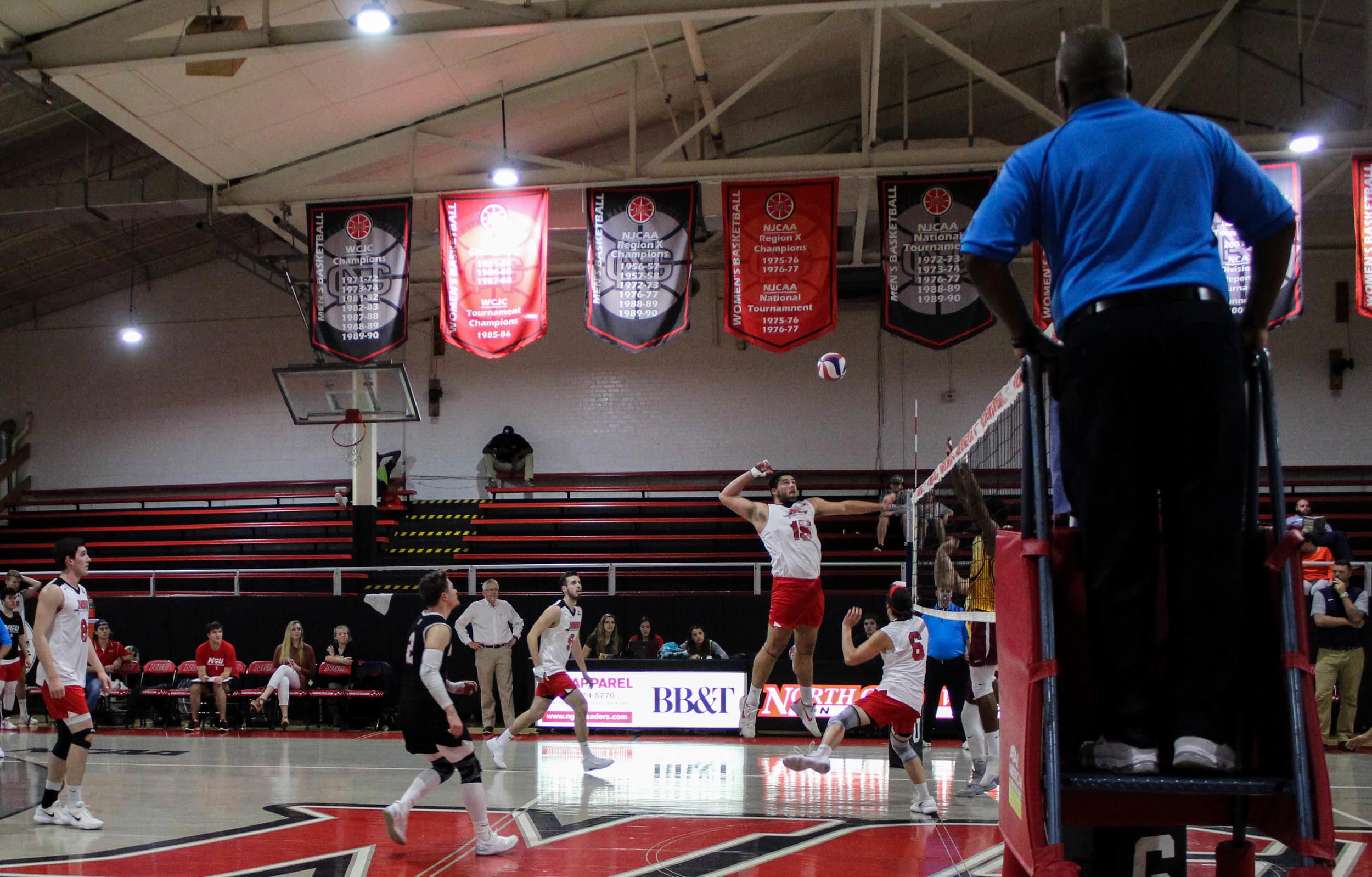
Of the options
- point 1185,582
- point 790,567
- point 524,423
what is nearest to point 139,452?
point 524,423

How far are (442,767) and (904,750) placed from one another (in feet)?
11.5

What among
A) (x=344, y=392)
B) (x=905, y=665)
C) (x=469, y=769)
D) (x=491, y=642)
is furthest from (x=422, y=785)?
(x=344, y=392)

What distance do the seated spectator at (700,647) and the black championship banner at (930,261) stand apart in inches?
185

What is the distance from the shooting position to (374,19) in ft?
33.6

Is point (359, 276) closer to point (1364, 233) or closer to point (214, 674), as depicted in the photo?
point (214, 674)

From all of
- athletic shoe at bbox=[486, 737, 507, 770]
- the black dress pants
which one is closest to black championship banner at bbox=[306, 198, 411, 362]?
athletic shoe at bbox=[486, 737, 507, 770]

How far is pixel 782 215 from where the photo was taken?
44.7 feet

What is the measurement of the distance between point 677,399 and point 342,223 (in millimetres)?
10427

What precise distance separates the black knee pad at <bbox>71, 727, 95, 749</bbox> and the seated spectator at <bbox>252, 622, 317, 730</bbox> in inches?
279

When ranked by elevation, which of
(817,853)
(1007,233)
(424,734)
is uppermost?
(1007,233)

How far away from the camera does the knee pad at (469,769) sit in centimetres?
735

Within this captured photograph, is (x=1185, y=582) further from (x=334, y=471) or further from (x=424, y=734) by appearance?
(x=334, y=471)

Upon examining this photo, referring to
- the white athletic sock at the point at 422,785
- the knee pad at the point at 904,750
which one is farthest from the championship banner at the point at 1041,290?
the white athletic sock at the point at 422,785

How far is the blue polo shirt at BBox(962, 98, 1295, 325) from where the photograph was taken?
251 cm
